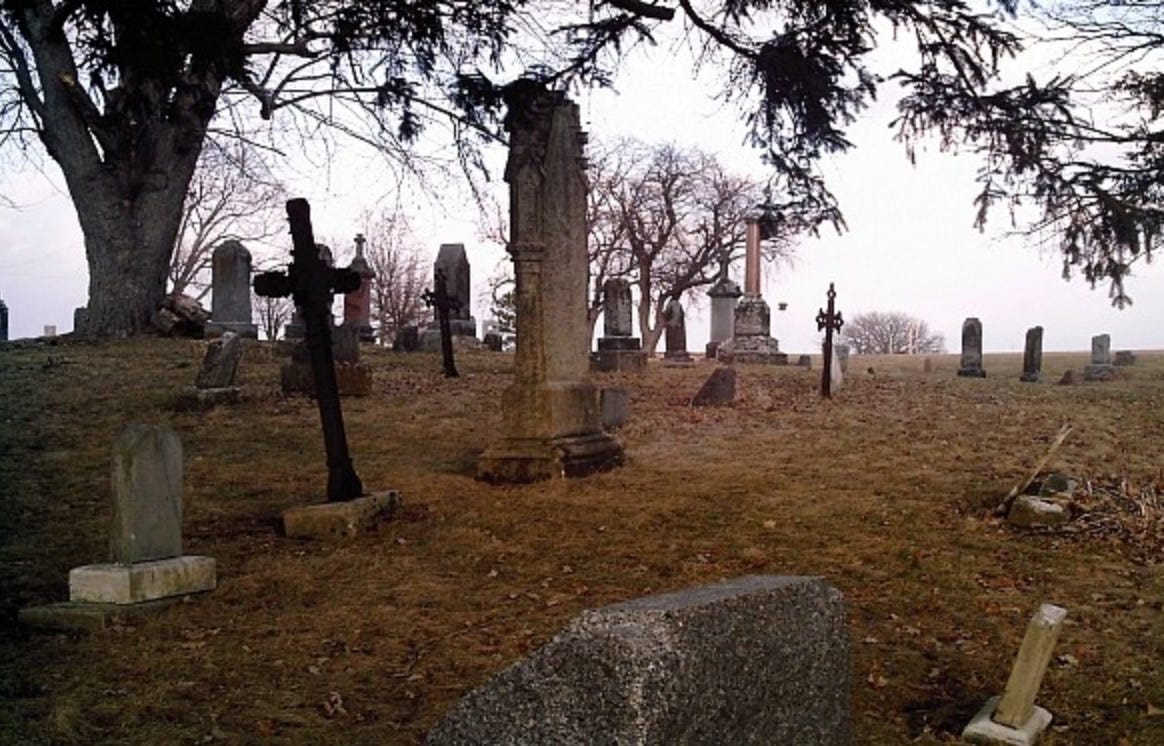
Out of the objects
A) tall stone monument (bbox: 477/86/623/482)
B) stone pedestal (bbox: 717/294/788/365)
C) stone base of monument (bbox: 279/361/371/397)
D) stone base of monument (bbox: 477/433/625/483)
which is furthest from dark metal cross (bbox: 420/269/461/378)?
stone pedestal (bbox: 717/294/788/365)

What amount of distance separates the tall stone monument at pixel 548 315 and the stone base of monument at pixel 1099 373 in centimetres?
1862

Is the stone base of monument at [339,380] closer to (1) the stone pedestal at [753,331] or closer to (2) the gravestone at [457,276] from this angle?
(2) the gravestone at [457,276]

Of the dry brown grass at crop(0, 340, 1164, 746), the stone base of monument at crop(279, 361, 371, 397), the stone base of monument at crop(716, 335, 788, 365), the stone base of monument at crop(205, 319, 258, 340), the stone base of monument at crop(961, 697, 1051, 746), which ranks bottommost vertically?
the stone base of monument at crop(961, 697, 1051, 746)

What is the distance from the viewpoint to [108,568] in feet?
18.8

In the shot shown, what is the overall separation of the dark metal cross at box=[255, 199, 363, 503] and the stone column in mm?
23434

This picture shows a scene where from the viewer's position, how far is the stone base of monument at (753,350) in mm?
27672

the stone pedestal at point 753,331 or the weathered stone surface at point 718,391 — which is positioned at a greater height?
the stone pedestal at point 753,331

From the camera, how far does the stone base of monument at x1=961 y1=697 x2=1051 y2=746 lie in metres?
4.20

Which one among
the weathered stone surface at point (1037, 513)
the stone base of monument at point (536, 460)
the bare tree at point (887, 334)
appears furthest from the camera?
the bare tree at point (887, 334)

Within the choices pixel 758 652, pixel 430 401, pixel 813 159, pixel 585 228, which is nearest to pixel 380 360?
pixel 430 401

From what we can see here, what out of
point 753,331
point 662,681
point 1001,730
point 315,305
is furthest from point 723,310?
point 662,681

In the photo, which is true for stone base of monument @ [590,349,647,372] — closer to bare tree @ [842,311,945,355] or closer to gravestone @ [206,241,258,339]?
gravestone @ [206,241,258,339]

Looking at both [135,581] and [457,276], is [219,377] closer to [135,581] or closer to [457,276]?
[135,581]

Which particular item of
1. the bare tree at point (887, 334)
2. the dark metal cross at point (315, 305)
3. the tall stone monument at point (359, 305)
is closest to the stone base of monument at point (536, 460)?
the dark metal cross at point (315, 305)
